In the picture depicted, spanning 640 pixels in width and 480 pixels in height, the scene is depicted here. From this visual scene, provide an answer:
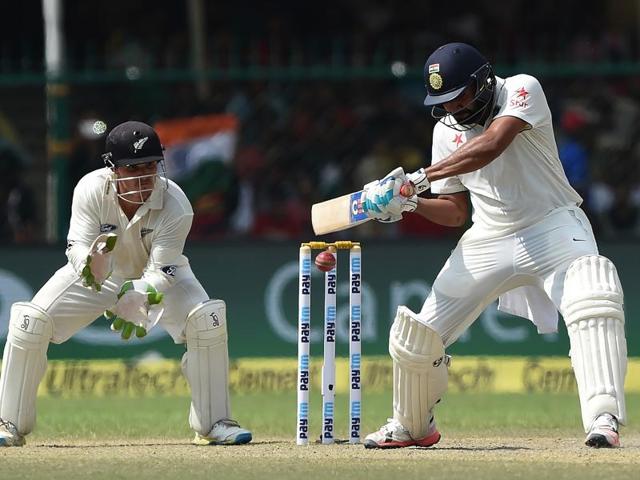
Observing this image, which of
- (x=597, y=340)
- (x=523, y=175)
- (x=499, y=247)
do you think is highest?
(x=523, y=175)

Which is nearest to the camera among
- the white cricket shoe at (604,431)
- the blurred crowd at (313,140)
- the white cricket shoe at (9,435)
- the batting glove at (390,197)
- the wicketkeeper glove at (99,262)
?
the white cricket shoe at (604,431)

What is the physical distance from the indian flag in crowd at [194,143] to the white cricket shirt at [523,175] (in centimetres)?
544

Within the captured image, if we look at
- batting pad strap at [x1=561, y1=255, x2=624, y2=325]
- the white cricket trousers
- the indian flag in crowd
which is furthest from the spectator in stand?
batting pad strap at [x1=561, y1=255, x2=624, y2=325]

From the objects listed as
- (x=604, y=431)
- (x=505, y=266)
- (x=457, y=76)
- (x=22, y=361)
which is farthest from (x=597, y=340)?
(x=22, y=361)

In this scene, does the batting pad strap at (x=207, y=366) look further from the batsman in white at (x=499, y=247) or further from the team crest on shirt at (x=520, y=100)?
the team crest on shirt at (x=520, y=100)

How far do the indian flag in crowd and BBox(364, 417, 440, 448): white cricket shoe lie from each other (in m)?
5.44

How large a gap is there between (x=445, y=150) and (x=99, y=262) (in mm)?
1643

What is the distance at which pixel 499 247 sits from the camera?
659 cm

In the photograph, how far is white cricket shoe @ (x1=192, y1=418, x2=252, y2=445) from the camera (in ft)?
22.9

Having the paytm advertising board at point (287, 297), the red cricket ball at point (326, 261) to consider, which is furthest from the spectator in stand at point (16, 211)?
the red cricket ball at point (326, 261)

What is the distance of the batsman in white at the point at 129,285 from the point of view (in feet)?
22.4

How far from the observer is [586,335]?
247 inches

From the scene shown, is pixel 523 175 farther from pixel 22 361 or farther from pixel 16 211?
pixel 16 211

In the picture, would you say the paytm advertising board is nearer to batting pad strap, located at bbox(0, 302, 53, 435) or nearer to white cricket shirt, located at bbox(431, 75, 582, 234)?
batting pad strap, located at bbox(0, 302, 53, 435)
